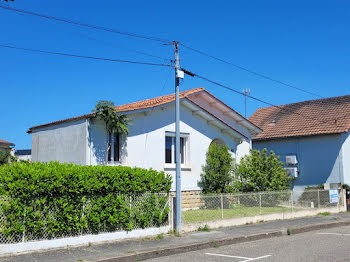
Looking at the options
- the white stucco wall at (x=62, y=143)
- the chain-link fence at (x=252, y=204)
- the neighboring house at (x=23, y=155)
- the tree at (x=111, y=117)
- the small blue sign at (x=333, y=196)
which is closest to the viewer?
the chain-link fence at (x=252, y=204)

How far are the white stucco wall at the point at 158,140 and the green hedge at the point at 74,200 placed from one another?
151 inches

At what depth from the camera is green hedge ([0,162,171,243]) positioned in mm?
9055

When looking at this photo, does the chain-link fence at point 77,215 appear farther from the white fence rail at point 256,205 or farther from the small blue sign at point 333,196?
the small blue sign at point 333,196

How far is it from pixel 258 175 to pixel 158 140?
4971mm

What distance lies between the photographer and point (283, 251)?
31.3 feet

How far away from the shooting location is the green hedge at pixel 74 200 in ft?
29.7

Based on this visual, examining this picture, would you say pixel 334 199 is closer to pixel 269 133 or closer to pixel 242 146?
pixel 242 146

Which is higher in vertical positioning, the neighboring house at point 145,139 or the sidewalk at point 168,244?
the neighboring house at point 145,139

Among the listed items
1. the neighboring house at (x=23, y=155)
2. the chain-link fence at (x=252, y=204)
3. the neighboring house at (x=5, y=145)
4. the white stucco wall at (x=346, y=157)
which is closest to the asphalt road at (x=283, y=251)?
the chain-link fence at (x=252, y=204)

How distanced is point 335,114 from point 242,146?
806cm

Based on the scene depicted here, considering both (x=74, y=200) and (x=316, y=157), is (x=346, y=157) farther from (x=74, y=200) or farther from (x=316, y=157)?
(x=74, y=200)

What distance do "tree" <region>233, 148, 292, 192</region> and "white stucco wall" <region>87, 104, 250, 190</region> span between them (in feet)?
5.57

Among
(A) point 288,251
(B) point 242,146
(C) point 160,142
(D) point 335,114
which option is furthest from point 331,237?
(D) point 335,114

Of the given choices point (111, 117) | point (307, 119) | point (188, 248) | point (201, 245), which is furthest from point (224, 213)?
point (307, 119)
